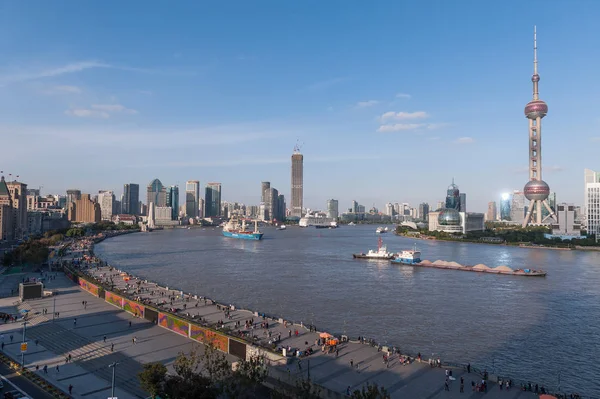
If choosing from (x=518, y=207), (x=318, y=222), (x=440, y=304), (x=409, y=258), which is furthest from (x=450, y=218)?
(x=518, y=207)

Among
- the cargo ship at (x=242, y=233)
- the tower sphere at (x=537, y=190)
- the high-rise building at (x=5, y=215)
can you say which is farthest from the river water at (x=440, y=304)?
the tower sphere at (x=537, y=190)

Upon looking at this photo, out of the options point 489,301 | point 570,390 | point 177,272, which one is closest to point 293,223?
point 177,272

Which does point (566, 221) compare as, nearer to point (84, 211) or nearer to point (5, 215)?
point (5, 215)

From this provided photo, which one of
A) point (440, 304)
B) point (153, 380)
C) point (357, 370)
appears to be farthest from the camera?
point (440, 304)

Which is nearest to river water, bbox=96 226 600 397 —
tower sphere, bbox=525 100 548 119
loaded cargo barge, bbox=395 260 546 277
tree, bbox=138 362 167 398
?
loaded cargo barge, bbox=395 260 546 277

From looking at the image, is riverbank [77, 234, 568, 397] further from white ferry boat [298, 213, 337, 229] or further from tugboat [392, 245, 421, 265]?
white ferry boat [298, 213, 337, 229]

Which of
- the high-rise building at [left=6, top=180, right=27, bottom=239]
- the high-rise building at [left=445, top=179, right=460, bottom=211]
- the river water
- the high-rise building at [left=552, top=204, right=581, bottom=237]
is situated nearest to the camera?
the river water
